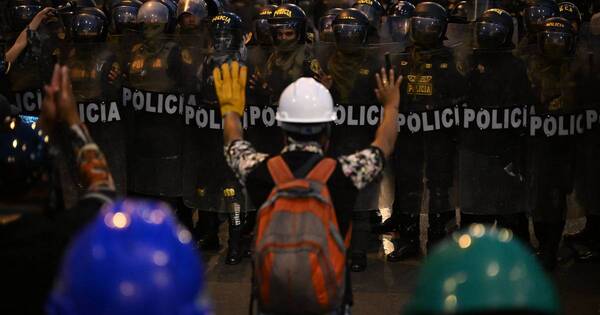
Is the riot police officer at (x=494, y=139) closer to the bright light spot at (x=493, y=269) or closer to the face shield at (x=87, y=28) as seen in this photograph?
the face shield at (x=87, y=28)

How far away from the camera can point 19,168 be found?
3.12 metres

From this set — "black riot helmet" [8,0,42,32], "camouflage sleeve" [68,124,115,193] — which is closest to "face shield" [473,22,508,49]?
"black riot helmet" [8,0,42,32]

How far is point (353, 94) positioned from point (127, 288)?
5.39 metres

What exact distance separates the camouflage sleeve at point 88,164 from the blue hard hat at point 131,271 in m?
1.21

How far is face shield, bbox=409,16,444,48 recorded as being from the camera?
726 cm

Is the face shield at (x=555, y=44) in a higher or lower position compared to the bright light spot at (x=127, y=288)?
lower

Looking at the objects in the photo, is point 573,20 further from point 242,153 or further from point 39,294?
point 39,294

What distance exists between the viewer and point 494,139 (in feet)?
23.1

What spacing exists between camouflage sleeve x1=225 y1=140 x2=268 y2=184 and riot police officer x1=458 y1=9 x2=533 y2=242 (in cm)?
341

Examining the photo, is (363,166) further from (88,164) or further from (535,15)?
(535,15)

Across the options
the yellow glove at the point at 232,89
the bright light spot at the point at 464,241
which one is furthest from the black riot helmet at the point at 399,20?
the bright light spot at the point at 464,241

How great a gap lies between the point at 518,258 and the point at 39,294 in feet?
→ 5.08

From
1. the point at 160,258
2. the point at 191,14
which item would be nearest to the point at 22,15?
the point at 191,14

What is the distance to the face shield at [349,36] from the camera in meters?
7.22
